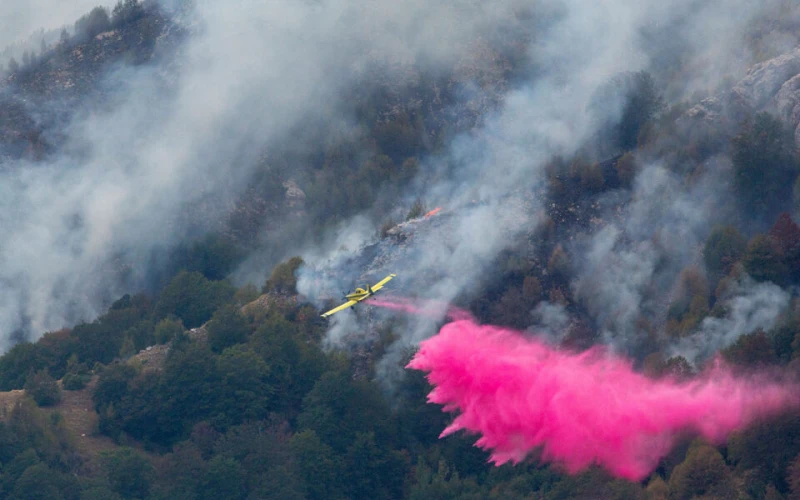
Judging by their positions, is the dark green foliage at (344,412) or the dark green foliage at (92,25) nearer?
the dark green foliage at (344,412)

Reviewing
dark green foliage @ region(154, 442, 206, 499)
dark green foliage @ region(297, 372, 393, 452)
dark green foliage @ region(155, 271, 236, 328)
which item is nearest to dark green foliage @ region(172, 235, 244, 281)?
dark green foliage @ region(155, 271, 236, 328)

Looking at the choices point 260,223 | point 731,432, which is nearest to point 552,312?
point 731,432

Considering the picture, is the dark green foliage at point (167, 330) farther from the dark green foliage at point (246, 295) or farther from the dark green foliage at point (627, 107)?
the dark green foliage at point (627, 107)

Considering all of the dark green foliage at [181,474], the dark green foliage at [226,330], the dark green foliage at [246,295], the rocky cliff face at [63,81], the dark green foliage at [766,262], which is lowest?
the dark green foliage at [181,474]

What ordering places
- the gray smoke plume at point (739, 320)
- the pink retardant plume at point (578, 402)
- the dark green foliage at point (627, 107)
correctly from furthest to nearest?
the dark green foliage at point (627, 107), the gray smoke plume at point (739, 320), the pink retardant plume at point (578, 402)

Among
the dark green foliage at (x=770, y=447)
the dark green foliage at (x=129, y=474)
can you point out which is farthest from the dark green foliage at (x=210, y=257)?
the dark green foliage at (x=770, y=447)
